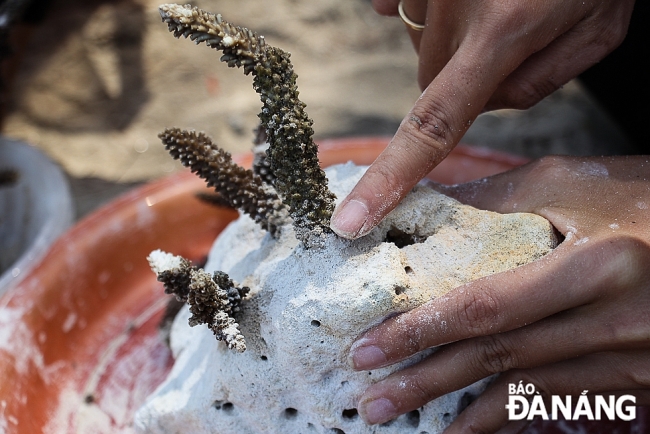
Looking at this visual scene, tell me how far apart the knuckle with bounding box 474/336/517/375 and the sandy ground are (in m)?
2.43

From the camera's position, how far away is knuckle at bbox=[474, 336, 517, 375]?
3.43 feet

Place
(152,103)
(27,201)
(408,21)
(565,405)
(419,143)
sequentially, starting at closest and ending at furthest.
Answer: (419,143) → (565,405) → (408,21) → (27,201) → (152,103)

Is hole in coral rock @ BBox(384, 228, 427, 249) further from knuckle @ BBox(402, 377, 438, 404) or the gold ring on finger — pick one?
the gold ring on finger

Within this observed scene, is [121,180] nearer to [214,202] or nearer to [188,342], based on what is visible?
[214,202]

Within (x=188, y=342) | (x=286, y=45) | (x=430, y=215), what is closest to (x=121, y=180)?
(x=286, y=45)

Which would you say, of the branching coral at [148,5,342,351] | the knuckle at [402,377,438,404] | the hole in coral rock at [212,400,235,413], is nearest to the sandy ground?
the branching coral at [148,5,342,351]

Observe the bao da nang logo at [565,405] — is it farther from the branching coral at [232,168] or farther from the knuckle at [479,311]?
the branching coral at [232,168]

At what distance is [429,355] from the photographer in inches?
43.9

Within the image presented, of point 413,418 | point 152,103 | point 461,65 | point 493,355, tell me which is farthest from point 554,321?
point 152,103

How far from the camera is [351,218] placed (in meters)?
1.04

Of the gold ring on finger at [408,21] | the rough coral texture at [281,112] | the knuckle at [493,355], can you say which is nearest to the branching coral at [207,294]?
the rough coral texture at [281,112]

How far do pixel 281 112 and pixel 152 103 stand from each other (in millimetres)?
2690

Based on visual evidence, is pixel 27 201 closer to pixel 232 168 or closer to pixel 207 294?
pixel 232 168

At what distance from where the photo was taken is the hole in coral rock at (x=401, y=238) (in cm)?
120
